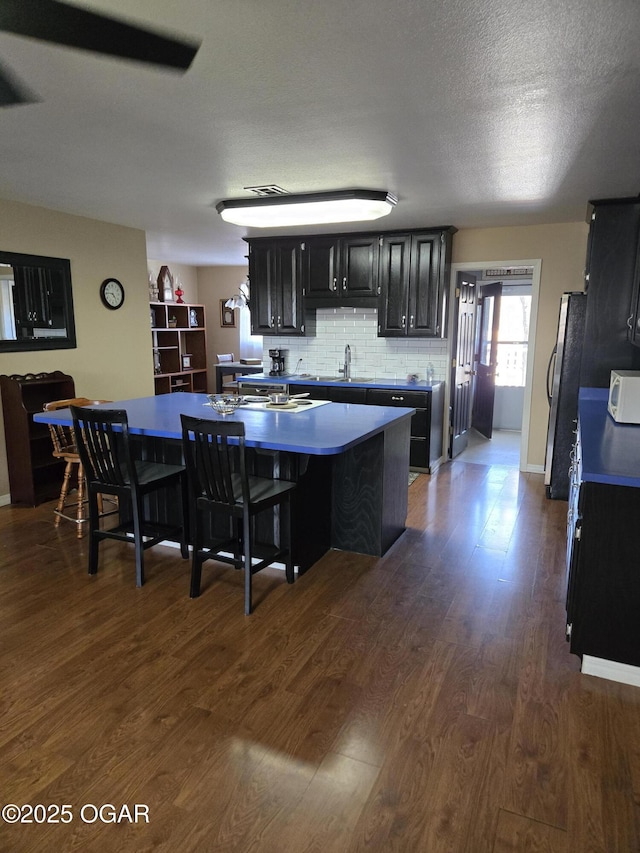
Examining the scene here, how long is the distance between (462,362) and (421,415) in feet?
3.77

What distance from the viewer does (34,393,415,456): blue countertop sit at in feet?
8.51

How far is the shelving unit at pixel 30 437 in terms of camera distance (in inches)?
164

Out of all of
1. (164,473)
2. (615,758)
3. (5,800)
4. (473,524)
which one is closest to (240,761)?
(5,800)

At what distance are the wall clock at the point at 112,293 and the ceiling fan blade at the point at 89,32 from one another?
3.70m

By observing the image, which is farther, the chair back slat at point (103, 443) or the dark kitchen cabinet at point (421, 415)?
the dark kitchen cabinet at point (421, 415)

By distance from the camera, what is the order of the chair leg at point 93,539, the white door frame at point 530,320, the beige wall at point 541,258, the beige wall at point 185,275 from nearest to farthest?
1. the chair leg at point 93,539
2. the beige wall at point 541,258
3. the white door frame at point 530,320
4. the beige wall at point 185,275

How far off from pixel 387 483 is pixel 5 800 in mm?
2344

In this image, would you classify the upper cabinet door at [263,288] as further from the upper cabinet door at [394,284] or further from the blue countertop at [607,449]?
the blue countertop at [607,449]

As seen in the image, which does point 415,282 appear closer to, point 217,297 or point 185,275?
point 217,297

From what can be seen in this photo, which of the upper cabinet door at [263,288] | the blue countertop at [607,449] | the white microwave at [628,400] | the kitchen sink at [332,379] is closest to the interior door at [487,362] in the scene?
the kitchen sink at [332,379]

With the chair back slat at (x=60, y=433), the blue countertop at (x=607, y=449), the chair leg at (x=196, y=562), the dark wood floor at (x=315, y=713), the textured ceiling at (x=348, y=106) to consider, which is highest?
the textured ceiling at (x=348, y=106)

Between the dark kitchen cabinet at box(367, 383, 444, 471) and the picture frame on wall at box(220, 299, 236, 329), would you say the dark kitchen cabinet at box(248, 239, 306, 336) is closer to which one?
the dark kitchen cabinet at box(367, 383, 444, 471)

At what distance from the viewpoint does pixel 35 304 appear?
A: 4480mm

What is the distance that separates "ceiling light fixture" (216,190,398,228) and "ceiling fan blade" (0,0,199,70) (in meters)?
2.20
